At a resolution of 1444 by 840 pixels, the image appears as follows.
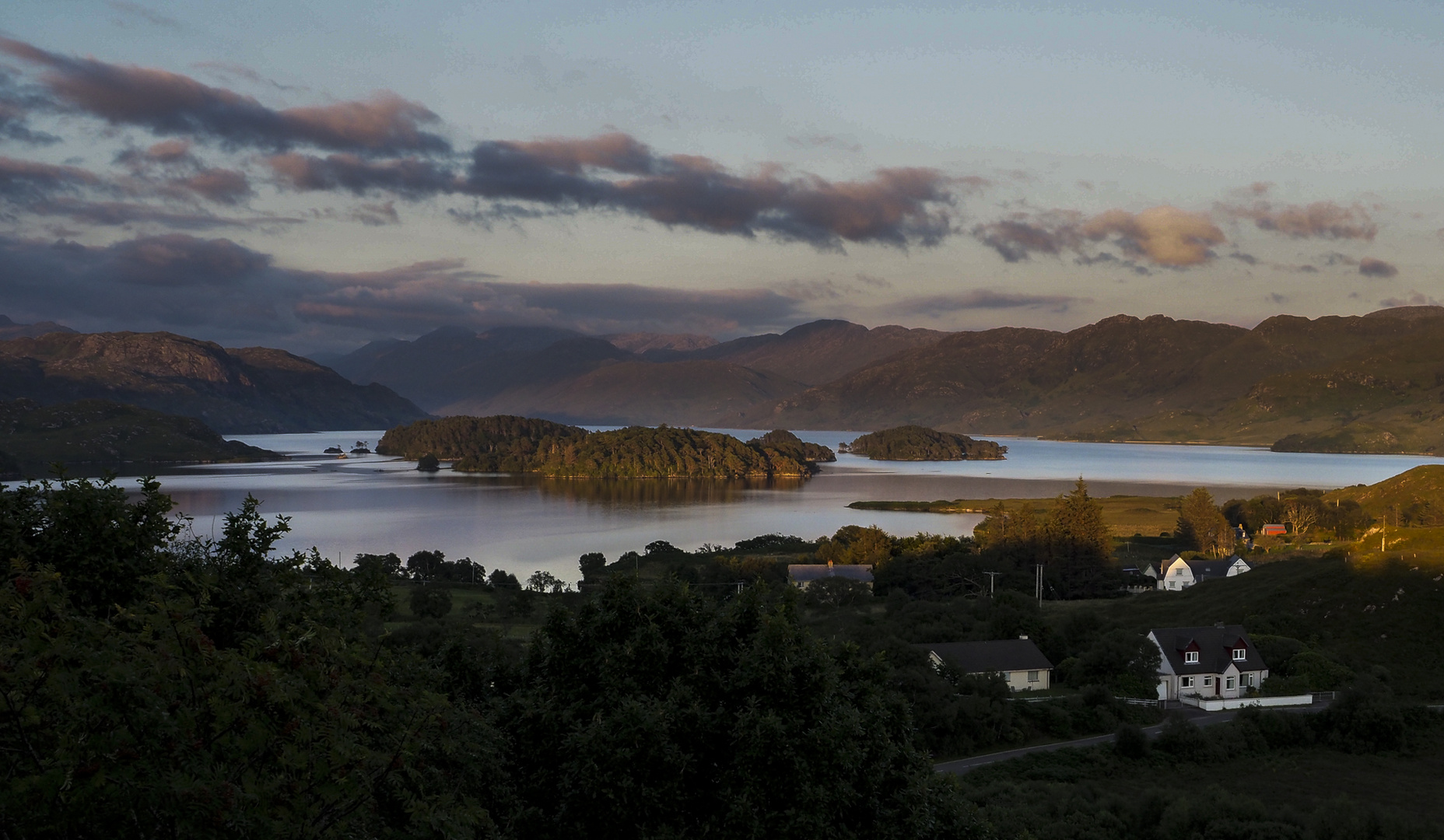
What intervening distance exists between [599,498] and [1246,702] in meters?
90.3

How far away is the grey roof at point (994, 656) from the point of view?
3228 centimetres

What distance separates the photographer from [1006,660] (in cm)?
3309

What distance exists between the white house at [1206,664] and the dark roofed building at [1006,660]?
12.8 feet

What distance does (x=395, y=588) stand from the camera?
150 ft

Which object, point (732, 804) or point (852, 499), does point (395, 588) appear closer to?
point (732, 804)

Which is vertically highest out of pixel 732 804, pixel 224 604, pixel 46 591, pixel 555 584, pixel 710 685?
pixel 46 591

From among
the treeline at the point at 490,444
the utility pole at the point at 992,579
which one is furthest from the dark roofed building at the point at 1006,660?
the treeline at the point at 490,444

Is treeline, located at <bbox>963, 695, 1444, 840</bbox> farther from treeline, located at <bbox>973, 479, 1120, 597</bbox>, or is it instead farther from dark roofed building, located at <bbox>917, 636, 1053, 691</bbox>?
treeline, located at <bbox>973, 479, 1120, 597</bbox>

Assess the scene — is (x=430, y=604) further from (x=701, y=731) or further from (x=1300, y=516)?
(x=1300, y=516)

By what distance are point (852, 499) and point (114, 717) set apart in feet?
356

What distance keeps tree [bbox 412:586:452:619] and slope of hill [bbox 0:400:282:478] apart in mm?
98381

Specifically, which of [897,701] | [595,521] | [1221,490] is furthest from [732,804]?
[1221,490]

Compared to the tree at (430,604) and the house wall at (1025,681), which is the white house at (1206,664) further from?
the tree at (430,604)

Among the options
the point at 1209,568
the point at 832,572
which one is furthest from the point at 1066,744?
the point at 1209,568
